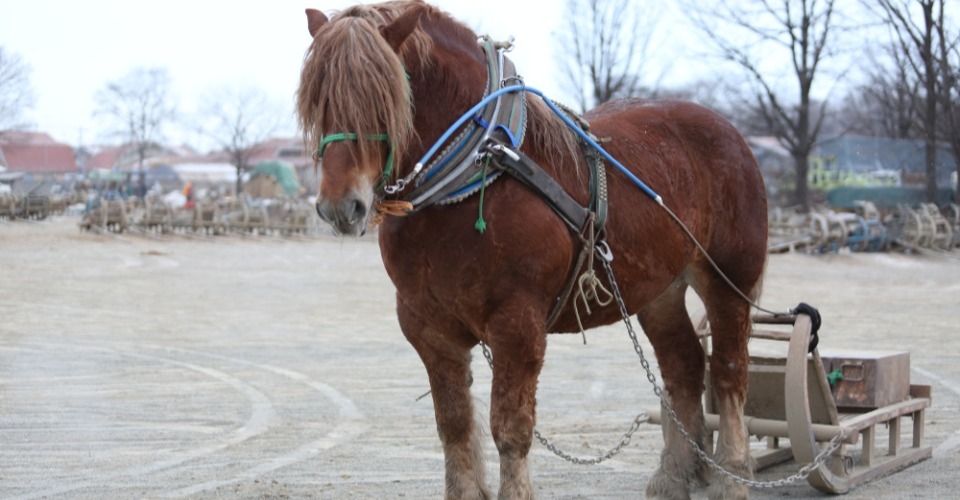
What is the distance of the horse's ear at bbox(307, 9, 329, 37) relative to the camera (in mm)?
4539

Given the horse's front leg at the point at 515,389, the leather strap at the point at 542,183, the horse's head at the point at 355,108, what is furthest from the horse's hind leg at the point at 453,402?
the horse's head at the point at 355,108

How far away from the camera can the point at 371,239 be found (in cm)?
3838

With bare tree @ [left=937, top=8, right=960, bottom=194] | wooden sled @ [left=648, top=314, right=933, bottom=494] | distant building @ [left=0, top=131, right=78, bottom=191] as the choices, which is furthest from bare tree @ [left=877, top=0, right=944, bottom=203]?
distant building @ [left=0, top=131, right=78, bottom=191]

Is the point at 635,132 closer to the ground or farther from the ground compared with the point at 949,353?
farther from the ground

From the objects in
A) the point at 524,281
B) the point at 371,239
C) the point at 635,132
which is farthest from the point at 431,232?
the point at 371,239

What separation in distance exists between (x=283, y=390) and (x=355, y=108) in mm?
6238

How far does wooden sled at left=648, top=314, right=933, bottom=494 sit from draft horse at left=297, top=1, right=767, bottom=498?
97cm

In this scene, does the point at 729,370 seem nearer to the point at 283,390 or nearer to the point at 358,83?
the point at 358,83

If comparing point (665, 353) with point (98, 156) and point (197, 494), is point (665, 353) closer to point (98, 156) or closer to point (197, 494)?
point (197, 494)

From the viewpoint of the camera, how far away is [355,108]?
4.15m

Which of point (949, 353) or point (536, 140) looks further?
point (949, 353)

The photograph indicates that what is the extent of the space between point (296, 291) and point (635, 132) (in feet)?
51.0

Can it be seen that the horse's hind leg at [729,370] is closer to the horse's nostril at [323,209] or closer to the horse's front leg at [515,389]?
the horse's front leg at [515,389]

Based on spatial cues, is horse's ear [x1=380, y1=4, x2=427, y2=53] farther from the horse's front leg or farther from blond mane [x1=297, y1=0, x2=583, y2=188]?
the horse's front leg
